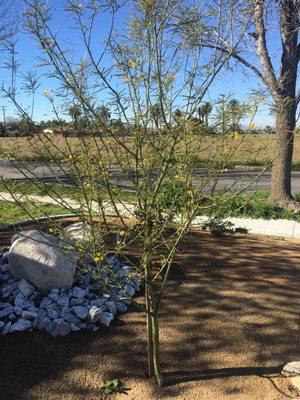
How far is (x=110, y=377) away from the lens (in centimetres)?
293

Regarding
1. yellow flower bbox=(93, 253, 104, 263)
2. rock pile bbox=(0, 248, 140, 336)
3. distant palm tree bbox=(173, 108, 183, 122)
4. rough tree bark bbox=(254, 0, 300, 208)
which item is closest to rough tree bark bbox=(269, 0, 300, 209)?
rough tree bark bbox=(254, 0, 300, 208)

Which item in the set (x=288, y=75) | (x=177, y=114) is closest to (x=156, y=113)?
(x=177, y=114)

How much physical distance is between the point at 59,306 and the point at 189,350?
116 centimetres

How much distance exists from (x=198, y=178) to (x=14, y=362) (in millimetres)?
1794

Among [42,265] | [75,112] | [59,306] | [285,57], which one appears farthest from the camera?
[285,57]

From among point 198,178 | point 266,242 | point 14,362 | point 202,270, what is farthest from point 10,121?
point 266,242

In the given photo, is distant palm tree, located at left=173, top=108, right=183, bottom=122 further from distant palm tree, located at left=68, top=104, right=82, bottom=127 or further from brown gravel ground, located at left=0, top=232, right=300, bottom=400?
brown gravel ground, located at left=0, top=232, right=300, bottom=400

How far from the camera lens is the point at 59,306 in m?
3.71

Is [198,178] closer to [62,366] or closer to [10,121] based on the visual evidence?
[10,121]

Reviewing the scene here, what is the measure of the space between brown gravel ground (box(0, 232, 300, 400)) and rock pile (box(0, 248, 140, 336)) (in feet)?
0.31

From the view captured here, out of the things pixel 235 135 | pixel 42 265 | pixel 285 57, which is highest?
pixel 285 57

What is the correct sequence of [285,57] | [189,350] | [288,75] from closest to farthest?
[189,350], [288,75], [285,57]

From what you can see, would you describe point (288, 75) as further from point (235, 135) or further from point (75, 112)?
point (75, 112)

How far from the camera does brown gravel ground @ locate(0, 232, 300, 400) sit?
9.26 feet
